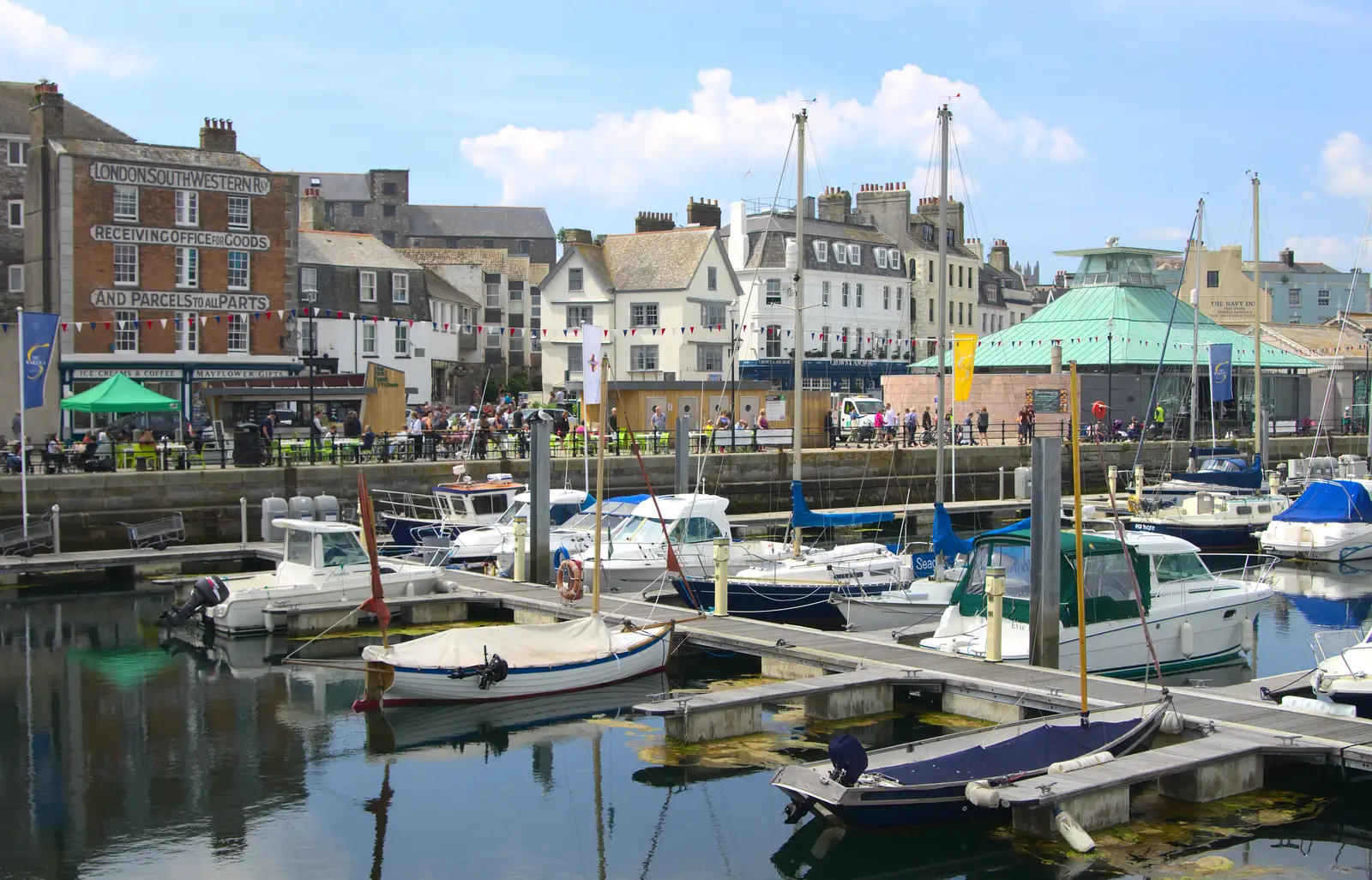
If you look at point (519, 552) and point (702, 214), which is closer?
point (519, 552)

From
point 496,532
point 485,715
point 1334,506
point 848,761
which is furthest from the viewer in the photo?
point 1334,506

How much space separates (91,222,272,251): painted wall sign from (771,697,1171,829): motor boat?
39.3m

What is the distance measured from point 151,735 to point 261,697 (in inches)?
90.8

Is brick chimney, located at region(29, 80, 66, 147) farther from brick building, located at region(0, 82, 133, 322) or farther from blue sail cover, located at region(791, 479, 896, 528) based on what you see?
blue sail cover, located at region(791, 479, 896, 528)

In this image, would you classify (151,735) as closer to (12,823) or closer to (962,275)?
(12,823)

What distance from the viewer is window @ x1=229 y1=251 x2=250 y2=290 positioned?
4828 cm

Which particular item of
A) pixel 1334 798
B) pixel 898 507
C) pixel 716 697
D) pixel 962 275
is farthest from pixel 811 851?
pixel 962 275

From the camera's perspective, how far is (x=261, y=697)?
63.6ft

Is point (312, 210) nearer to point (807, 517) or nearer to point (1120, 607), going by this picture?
point (807, 517)

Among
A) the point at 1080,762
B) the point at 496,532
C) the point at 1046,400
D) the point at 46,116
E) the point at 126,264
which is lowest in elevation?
the point at 1080,762

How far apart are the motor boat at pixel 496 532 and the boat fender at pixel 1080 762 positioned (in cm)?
1552

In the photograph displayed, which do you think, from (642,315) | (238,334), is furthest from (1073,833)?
(642,315)

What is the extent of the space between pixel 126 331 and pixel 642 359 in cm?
2420

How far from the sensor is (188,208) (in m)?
47.2
